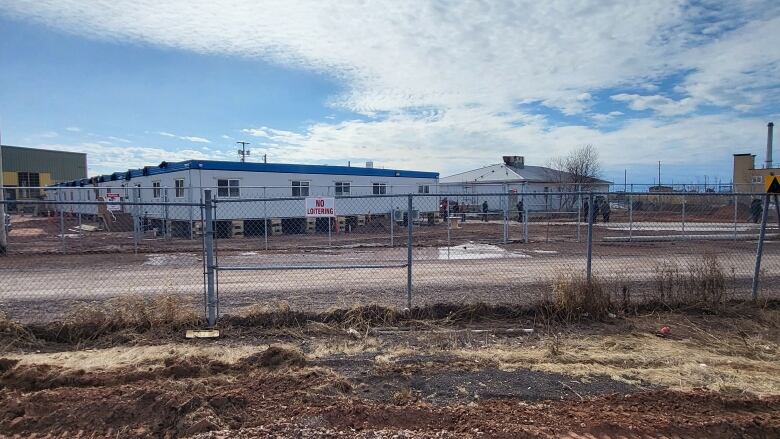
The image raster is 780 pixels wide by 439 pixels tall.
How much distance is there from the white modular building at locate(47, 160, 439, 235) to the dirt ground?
13.8m

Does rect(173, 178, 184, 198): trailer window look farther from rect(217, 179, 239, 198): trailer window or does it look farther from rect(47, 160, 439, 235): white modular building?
rect(217, 179, 239, 198): trailer window

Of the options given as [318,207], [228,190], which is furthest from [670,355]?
[228,190]

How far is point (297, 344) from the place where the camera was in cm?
594

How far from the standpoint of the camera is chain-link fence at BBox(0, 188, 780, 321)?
25.5ft

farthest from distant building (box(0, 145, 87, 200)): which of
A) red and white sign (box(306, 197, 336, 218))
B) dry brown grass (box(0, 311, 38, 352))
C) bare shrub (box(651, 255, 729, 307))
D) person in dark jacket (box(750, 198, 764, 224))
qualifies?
person in dark jacket (box(750, 198, 764, 224))

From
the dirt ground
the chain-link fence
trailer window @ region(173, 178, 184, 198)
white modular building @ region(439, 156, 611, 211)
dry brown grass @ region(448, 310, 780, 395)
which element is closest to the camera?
the dirt ground

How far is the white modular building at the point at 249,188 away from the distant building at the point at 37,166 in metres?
32.3

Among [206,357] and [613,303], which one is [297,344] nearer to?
[206,357]

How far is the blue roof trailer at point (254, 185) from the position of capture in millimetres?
23047

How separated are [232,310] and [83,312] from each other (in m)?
2.03

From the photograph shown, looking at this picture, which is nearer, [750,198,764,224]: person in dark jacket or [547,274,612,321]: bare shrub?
[547,274,612,321]: bare shrub

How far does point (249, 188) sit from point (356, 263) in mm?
12803

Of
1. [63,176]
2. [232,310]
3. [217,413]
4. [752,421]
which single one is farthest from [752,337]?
[63,176]

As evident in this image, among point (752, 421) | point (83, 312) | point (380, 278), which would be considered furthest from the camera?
point (380, 278)
